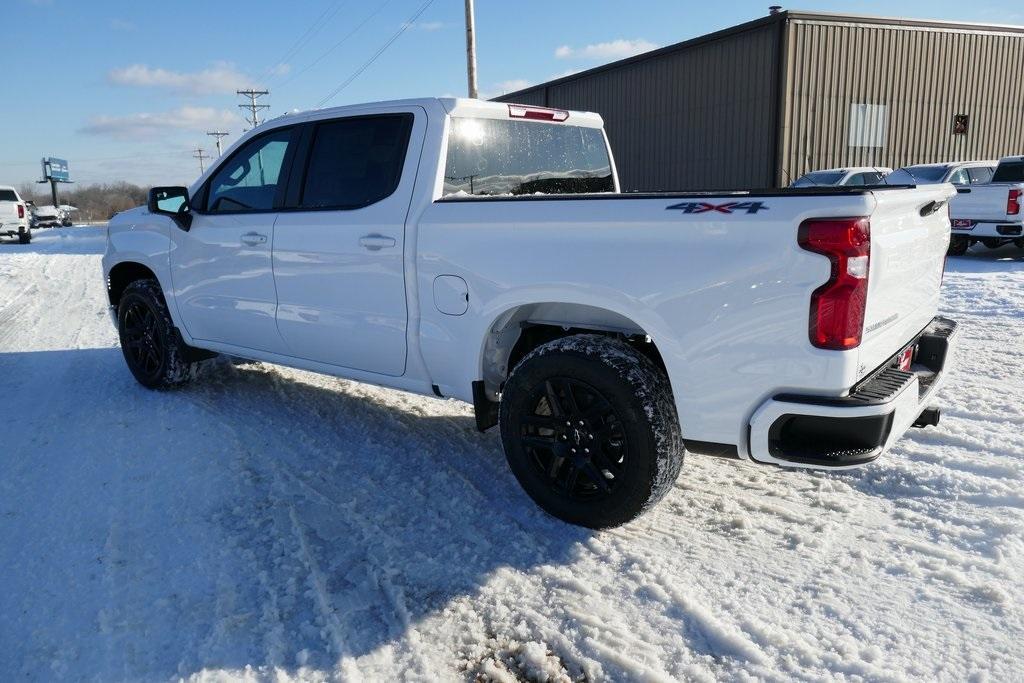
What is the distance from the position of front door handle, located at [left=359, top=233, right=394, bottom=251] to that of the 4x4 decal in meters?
1.54

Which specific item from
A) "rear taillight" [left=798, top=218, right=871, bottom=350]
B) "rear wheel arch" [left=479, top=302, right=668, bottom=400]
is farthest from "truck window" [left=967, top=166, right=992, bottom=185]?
"rear taillight" [left=798, top=218, right=871, bottom=350]

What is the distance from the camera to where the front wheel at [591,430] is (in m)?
2.86

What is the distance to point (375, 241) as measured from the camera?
3682 mm

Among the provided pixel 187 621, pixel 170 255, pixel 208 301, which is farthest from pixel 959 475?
pixel 170 255

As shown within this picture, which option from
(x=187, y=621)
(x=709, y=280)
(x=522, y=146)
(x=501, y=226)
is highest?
(x=522, y=146)

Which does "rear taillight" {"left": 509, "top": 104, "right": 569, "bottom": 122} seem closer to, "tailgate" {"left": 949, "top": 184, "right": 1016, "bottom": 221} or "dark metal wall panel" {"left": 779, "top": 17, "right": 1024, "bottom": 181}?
"tailgate" {"left": 949, "top": 184, "right": 1016, "bottom": 221}

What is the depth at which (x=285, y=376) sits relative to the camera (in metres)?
5.93

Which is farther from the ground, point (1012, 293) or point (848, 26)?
point (848, 26)

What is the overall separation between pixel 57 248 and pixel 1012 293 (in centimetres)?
2357

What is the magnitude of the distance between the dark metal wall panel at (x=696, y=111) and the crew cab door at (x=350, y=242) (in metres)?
17.6

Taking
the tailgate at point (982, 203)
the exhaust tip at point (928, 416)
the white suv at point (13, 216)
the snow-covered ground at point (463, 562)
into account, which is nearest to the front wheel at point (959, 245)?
A: the tailgate at point (982, 203)

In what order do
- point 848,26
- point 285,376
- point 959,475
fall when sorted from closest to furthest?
point 959,475 → point 285,376 → point 848,26

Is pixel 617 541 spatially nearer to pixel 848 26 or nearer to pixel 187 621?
pixel 187 621

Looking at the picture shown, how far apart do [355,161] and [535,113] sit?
1.09 meters
